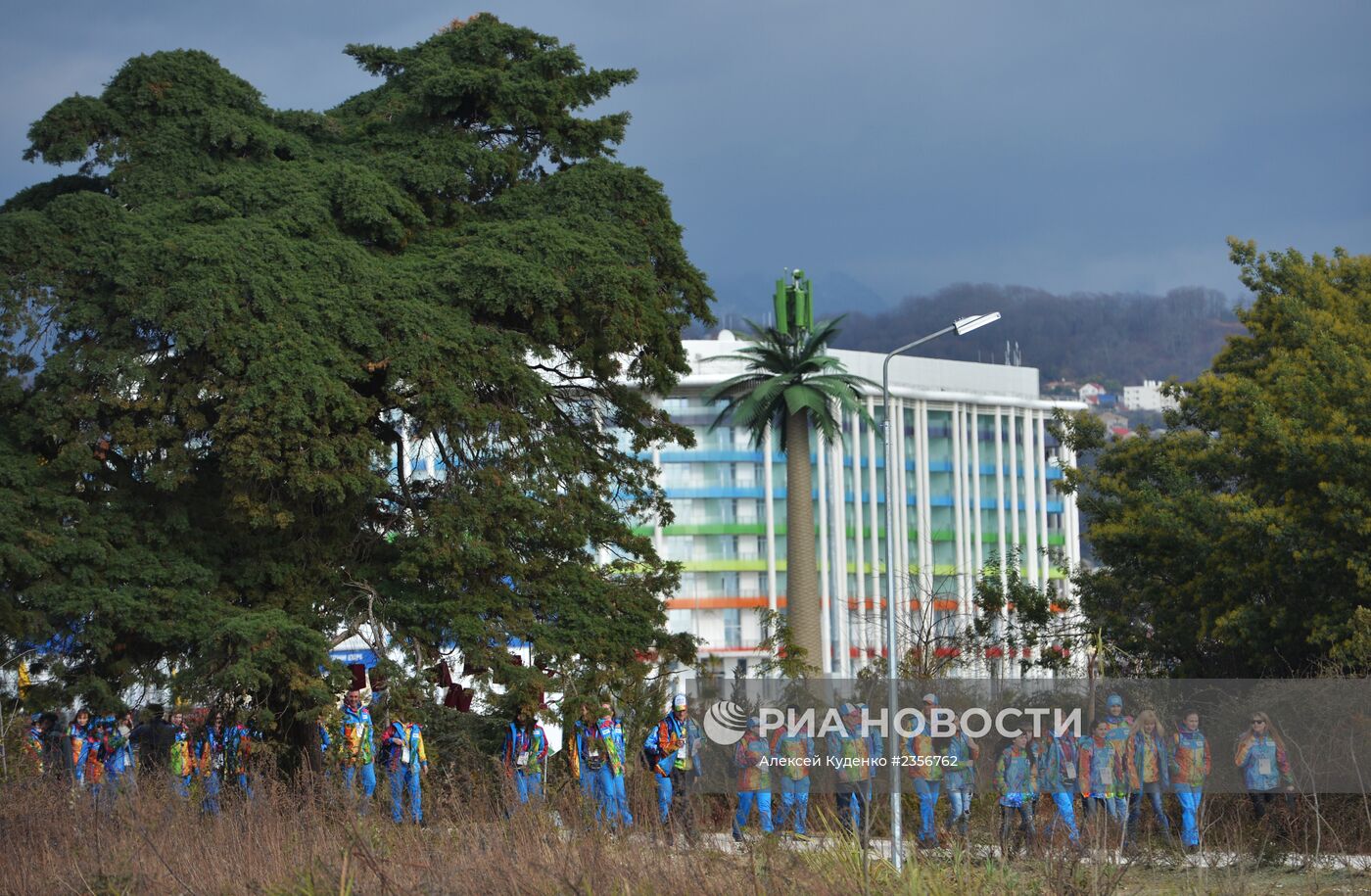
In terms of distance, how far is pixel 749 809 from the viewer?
14.0 metres

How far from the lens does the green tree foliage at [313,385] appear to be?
2030 centimetres

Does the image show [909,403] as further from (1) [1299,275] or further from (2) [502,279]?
(2) [502,279]

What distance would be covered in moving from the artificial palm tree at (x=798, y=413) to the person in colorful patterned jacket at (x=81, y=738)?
3078 centimetres

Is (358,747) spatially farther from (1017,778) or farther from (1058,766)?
(1058,766)

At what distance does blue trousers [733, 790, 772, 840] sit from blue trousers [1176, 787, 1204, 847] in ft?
12.2

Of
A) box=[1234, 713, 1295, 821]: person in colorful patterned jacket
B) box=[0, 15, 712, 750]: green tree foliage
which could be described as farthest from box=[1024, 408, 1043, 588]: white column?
box=[1234, 713, 1295, 821]: person in colorful patterned jacket

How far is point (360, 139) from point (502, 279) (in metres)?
5.26

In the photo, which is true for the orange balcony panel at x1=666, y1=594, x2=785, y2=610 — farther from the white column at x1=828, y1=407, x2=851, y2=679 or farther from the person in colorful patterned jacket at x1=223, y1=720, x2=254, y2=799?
the person in colorful patterned jacket at x1=223, y1=720, x2=254, y2=799

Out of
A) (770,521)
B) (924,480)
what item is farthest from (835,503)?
(924,480)

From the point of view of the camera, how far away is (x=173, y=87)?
23.8 metres

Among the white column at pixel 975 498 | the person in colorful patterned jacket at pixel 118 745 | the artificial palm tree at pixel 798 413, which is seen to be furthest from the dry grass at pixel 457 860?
the white column at pixel 975 498

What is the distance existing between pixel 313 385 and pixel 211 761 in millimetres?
4964

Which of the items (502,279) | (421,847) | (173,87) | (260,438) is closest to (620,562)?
(502,279)

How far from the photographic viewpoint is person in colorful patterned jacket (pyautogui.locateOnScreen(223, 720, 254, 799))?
17.8 m
